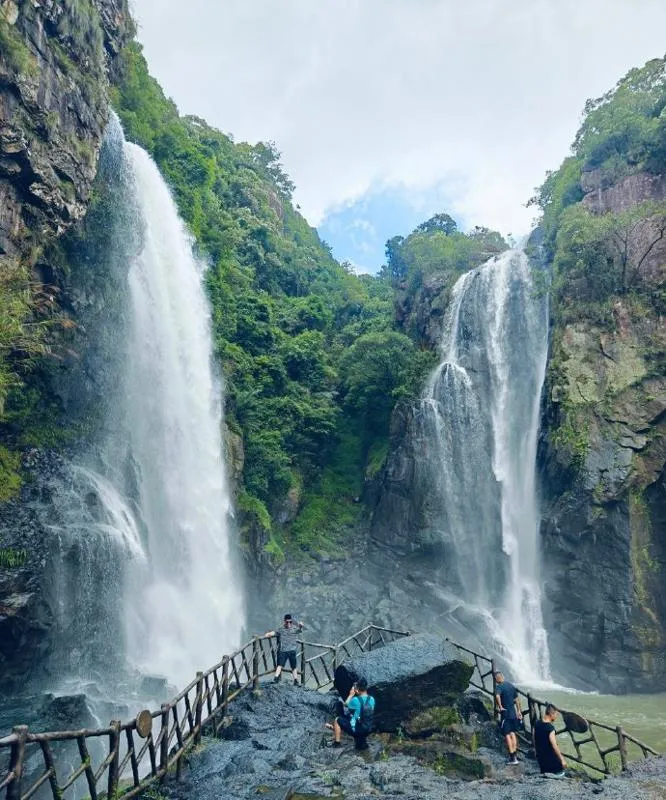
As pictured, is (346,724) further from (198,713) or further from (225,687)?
(225,687)

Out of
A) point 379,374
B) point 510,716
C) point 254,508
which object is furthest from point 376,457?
point 510,716

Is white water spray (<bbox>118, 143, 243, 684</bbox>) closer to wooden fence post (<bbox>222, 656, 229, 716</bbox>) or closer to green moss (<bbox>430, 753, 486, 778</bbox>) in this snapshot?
wooden fence post (<bbox>222, 656, 229, 716</bbox>)

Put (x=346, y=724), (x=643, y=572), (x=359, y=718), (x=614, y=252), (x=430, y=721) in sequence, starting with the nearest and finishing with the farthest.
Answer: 1. (x=359, y=718)
2. (x=346, y=724)
3. (x=430, y=721)
4. (x=643, y=572)
5. (x=614, y=252)

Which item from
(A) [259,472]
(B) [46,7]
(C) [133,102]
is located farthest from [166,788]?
(C) [133,102]

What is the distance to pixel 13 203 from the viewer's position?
43.4 ft

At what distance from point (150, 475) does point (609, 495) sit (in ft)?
47.3

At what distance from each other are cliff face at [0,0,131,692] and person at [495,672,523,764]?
935 centimetres

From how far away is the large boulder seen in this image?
350 inches

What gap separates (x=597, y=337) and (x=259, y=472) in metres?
14.0

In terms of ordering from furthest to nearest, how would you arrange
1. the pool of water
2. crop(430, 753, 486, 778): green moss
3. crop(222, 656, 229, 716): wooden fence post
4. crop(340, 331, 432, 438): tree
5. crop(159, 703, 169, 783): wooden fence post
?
crop(340, 331, 432, 438): tree → the pool of water → crop(222, 656, 229, 716): wooden fence post → crop(430, 753, 486, 778): green moss → crop(159, 703, 169, 783): wooden fence post

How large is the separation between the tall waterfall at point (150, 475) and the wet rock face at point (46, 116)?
2540mm

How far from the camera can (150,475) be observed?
17.9 metres

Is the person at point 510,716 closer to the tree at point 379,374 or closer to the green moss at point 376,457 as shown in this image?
the green moss at point 376,457

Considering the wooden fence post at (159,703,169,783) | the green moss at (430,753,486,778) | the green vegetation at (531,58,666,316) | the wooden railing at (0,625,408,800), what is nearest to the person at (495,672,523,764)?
the green moss at (430,753,486,778)
